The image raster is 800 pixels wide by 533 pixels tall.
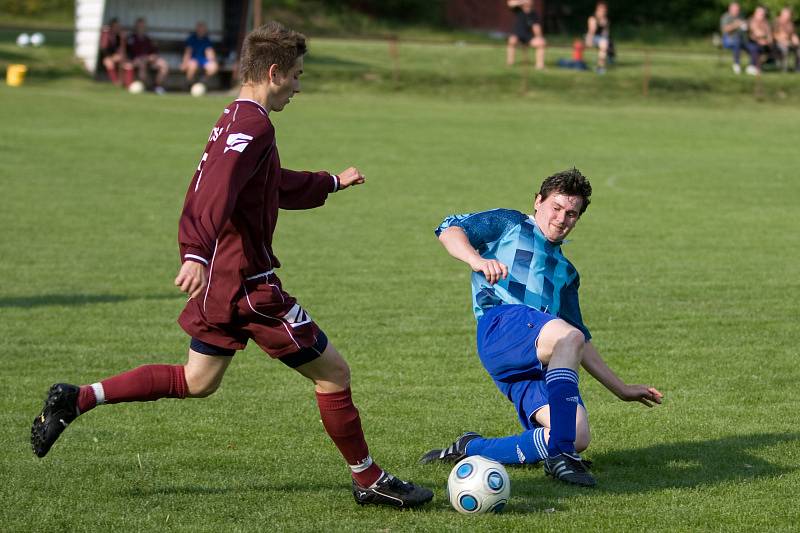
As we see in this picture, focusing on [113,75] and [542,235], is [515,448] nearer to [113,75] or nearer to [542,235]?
[542,235]

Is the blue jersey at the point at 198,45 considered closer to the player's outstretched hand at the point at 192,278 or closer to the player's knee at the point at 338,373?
the player's knee at the point at 338,373

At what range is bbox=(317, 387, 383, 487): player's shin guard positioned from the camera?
5.16 metres

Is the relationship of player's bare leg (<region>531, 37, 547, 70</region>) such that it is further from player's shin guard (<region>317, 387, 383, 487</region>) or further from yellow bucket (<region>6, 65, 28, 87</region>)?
player's shin guard (<region>317, 387, 383, 487</region>)

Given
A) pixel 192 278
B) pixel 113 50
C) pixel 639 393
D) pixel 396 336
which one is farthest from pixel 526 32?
pixel 192 278

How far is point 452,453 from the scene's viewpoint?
19.5ft

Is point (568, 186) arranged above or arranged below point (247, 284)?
above

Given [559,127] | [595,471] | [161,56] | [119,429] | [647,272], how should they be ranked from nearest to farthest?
1. [595,471]
2. [119,429]
3. [647,272]
4. [559,127]
5. [161,56]

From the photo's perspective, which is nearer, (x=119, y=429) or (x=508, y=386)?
(x=508, y=386)

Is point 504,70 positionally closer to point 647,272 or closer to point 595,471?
point 647,272

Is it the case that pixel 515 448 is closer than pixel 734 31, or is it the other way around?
pixel 515 448

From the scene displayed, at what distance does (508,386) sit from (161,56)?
92.0 feet

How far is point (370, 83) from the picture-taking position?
32.9 meters

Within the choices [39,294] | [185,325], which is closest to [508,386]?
[185,325]

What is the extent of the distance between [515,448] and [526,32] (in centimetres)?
2959
